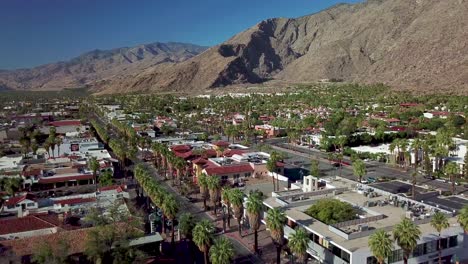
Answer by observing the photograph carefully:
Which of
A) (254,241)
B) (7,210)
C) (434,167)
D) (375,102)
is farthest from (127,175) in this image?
(375,102)

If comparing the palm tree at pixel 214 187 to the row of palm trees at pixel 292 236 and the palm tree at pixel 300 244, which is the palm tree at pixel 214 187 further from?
the palm tree at pixel 300 244

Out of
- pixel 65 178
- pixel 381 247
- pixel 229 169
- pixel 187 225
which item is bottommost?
pixel 65 178

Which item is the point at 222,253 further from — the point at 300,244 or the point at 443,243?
the point at 443,243

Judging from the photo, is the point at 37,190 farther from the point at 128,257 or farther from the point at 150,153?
the point at 128,257

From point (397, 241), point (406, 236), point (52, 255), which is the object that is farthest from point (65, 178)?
point (406, 236)

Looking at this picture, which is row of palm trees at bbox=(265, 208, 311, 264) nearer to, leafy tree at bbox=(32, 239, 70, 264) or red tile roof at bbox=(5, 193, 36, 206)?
leafy tree at bbox=(32, 239, 70, 264)

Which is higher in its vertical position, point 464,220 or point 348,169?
point 464,220
